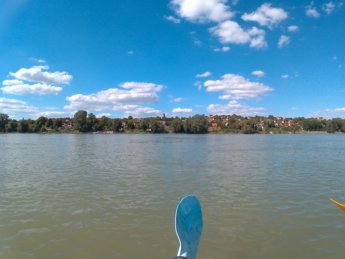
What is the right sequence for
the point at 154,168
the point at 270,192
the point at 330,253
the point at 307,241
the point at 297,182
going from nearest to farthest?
the point at 330,253
the point at 307,241
the point at 270,192
the point at 297,182
the point at 154,168

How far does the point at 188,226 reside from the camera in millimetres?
7352

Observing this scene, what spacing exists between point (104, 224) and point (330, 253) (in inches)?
299

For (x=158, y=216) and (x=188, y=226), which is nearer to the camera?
(x=188, y=226)

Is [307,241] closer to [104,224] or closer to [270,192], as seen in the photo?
[104,224]

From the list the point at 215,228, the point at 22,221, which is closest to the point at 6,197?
the point at 22,221

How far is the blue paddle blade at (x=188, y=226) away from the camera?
6957mm

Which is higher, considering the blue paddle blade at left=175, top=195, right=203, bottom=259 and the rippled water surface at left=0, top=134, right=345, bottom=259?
the blue paddle blade at left=175, top=195, right=203, bottom=259

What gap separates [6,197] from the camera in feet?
55.9

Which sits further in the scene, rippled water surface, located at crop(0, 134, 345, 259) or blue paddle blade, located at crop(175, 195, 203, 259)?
rippled water surface, located at crop(0, 134, 345, 259)

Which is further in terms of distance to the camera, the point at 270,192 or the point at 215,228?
the point at 270,192

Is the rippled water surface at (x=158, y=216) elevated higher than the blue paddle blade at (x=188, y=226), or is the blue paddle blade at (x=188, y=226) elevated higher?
the blue paddle blade at (x=188, y=226)

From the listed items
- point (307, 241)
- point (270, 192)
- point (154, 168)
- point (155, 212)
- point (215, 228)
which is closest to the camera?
point (307, 241)

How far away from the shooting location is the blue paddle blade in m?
6.96

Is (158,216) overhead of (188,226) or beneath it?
beneath
